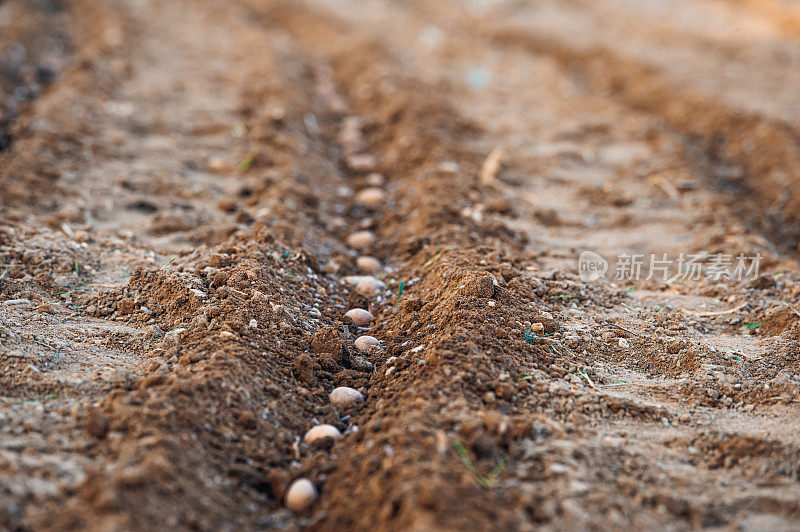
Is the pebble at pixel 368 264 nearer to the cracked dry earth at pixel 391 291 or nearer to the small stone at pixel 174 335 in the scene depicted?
the cracked dry earth at pixel 391 291

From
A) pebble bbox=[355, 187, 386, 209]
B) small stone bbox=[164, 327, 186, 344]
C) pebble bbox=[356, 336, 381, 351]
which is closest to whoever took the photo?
small stone bbox=[164, 327, 186, 344]

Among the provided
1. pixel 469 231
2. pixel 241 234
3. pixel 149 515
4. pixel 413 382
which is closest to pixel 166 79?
pixel 241 234

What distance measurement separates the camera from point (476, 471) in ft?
5.70

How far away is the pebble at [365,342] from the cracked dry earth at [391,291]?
3cm

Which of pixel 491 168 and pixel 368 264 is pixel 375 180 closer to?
pixel 491 168

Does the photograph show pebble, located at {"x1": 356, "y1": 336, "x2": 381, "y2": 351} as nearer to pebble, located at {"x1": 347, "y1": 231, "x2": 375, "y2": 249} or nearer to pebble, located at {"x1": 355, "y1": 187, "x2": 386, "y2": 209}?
pebble, located at {"x1": 347, "y1": 231, "x2": 375, "y2": 249}

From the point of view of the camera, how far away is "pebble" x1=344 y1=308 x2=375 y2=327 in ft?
8.75

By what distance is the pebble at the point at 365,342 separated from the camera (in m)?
2.47

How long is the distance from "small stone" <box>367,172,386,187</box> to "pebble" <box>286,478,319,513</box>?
238cm

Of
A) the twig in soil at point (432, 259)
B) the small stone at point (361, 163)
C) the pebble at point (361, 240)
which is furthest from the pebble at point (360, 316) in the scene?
the small stone at point (361, 163)

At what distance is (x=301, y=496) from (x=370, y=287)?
4.11 ft

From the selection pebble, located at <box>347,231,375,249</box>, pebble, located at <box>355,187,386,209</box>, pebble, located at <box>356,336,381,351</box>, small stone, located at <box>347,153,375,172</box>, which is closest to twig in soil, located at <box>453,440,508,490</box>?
pebble, located at <box>356,336,381,351</box>

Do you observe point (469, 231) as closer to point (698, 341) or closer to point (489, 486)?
point (698, 341)

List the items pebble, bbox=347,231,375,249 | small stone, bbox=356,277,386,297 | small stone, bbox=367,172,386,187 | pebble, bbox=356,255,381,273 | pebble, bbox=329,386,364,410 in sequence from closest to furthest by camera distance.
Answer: pebble, bbox=329,386,364,410, small stone, bbox=356,277,386,297, pebble, bbox=356,255,381,273, pebble, bbox=347,231,375,249, small stone, bbox=367,172,386,187
